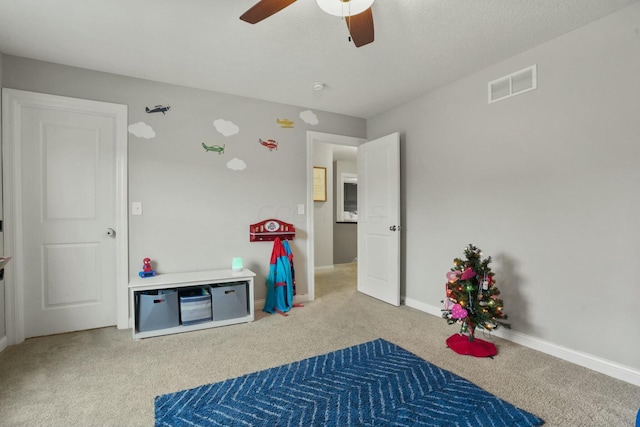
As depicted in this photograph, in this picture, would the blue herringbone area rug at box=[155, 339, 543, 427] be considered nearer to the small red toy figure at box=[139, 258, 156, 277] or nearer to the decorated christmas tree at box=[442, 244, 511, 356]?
the decorated christmas tree at box=[442, 244, 511, 356]

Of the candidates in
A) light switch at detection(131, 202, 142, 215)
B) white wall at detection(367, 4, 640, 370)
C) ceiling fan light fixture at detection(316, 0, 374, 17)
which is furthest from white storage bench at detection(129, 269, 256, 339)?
ceiling fan light fixture at detection(316, 0, 374, 17)

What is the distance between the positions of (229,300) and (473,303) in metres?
2.15

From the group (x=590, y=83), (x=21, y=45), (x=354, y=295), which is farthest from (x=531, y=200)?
(x=21, y=45)

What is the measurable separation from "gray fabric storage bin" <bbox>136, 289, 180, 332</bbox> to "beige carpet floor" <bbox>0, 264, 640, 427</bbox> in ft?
0.40

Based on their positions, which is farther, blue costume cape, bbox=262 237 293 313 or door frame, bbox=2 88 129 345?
blue costume cape, bbox=262 237 293 313

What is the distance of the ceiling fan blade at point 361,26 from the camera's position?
1702 mm

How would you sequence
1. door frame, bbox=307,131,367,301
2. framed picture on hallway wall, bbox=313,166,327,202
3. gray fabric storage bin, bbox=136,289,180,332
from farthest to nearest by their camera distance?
framed picture on hallway wall, bbox=313,166,327,202, door frame, bbox=307,131,367,301, gray fabric storage bin, bbox=136,289,180,332

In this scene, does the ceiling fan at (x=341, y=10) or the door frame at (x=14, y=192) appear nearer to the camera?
the ceiling fan at (x=341, y=10)

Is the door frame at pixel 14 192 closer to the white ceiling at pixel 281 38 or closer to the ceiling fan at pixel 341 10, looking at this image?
the white ceiling at pixel 281 38

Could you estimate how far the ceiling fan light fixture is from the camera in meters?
1.66

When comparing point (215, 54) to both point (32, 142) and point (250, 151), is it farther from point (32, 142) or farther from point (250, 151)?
point (32, 142)

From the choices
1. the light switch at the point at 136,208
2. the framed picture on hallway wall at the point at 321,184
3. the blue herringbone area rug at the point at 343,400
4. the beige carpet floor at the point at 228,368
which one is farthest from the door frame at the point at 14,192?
the framed picture on hallway wall at the point at 321,184

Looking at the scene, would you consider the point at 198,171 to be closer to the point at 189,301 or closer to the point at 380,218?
the point at 189,301

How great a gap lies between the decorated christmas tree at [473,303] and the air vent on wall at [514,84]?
1357mm
